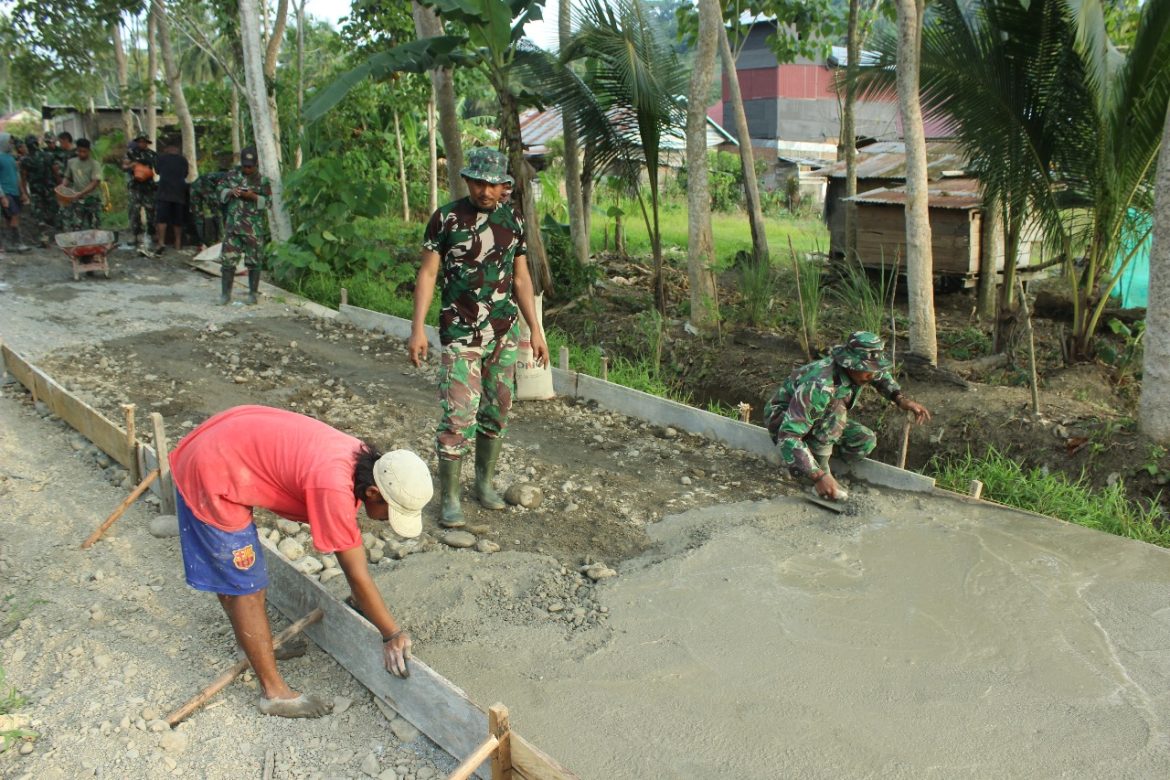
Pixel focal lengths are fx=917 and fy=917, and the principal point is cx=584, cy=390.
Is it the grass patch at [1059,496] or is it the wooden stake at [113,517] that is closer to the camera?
the wooden stake at [113,517]

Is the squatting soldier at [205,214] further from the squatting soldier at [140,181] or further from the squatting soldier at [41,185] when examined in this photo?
the squatting soldier at [41,185]

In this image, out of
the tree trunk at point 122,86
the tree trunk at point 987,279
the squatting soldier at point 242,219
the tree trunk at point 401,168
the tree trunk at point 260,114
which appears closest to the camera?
the tree trunk at point 987,279

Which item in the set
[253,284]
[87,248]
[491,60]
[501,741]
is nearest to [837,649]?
[501,741]

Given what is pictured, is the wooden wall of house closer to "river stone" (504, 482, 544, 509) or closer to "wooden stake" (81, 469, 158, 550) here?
"river stone" (504, 482, 544, 509)

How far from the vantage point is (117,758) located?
2930 mm

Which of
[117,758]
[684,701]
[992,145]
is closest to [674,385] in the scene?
[992,145]

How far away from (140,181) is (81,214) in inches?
39.0

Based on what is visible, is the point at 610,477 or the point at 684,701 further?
the point at 610,477

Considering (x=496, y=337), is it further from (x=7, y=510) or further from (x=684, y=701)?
(x=7, y=510)

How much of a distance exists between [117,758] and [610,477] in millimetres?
2921

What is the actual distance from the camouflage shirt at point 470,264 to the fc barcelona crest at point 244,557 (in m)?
1.57

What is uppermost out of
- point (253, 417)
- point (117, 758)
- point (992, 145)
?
point (992, 145)

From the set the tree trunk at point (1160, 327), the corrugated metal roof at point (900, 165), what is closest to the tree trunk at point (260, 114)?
the corrugated metal roof at point (900, 165)

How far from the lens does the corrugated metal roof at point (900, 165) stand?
9.86m
